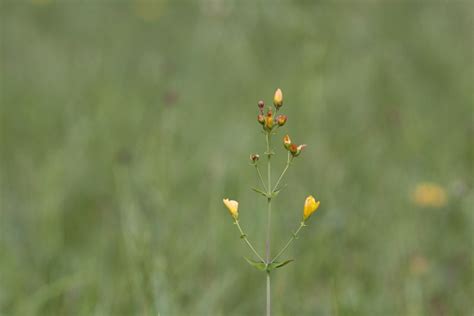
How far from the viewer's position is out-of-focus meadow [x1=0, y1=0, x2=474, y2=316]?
228 cm

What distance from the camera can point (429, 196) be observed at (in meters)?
2.90

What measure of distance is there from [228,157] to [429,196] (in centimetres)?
86

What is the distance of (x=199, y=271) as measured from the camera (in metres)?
2.41

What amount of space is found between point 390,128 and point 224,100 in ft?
3.17

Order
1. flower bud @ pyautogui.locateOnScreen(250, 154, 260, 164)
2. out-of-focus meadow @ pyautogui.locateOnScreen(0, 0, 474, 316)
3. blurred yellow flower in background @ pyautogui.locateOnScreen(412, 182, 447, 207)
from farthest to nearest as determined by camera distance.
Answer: blurred yellow flower in background @ pyautogui.locateOnScreen(412, 182, 447, 207), out-of-focus meadow @ pyautogui.locateOnScreen(0, 0, 474, 316), flower bud @ pyautogui.locateOnScreen(250, 154, 260, 164)

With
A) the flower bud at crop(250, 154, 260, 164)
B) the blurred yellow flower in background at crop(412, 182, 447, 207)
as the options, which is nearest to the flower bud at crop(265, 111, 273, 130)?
the flower bud at crop(250, 154, 260, 164)

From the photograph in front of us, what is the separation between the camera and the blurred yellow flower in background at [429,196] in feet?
9.38

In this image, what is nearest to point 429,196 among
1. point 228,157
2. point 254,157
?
point 228,157

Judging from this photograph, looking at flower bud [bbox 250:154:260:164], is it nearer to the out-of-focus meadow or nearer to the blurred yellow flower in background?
the out-of-focus meadow

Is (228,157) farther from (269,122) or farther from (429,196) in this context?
A: (269,122)

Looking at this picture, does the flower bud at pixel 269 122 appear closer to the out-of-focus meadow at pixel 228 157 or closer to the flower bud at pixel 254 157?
the flower bud at pixel 254 157

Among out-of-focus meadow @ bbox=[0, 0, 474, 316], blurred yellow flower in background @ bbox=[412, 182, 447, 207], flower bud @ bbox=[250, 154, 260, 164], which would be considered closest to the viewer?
flower bud @ bbox=[250, 154, 260, 164]

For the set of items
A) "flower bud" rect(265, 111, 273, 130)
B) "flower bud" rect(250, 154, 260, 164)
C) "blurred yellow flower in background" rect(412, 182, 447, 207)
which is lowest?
"flower bud" rect(250, 154, 260, 164)

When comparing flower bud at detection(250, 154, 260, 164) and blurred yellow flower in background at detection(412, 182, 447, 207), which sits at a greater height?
blurred yellow flower in background at detection(412, 182, 447, 207)
